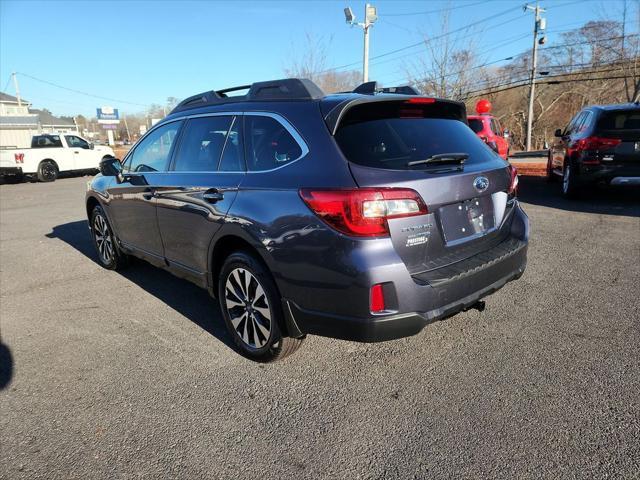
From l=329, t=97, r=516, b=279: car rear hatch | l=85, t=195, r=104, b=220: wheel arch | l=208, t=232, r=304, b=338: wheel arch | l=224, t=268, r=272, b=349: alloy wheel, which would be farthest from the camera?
l=85, t=195, r=104, b=220: wheel arch

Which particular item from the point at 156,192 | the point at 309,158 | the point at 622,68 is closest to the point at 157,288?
the point at 156,192

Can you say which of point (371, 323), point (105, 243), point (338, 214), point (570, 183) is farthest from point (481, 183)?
point (570, 183)

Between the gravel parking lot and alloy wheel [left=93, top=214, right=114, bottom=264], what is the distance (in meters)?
1.00

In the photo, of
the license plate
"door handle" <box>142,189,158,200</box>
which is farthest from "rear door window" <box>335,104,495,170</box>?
"door handle" <box>142,189,158,200</box>

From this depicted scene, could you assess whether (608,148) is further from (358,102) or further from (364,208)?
(364,208)

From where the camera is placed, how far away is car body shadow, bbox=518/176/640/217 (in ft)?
25.7

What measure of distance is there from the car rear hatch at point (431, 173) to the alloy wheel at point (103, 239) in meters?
3.84

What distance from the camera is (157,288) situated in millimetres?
4859

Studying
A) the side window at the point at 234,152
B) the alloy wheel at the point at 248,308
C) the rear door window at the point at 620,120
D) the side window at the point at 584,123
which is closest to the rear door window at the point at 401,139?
the side window at the point at 234,152

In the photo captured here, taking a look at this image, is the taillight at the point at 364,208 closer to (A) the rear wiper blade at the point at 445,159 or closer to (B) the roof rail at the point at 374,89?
(A) the rear wiper blade at the point at 445,159

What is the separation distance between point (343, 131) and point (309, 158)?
26 centimetres

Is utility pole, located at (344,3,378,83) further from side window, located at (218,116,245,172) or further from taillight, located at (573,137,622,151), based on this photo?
side window, located at (218,116,245,172)

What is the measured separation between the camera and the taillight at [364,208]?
2404 mm

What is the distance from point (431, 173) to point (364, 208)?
1.73ft
